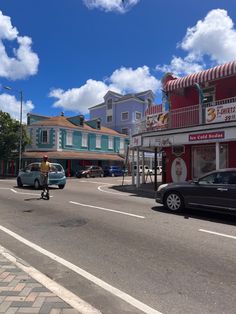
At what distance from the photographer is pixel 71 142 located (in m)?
45.0

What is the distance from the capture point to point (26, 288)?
432 centimetres

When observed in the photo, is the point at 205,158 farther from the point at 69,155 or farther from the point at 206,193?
the point at 69,155

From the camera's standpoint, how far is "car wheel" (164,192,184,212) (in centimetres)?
1080

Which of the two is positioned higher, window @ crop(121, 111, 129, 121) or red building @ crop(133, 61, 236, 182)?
window @ crop(121, 111, 129, 121)

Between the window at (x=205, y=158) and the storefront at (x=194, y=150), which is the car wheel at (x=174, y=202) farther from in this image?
the window at (x=205, y=158)

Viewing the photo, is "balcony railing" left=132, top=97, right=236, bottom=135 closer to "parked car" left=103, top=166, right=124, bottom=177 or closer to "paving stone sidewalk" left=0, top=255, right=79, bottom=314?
"paving stone sidewalk" left=0, top=255, right=79, bottom=314

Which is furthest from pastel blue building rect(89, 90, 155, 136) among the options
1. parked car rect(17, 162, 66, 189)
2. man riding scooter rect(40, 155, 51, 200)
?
man riding scooter rect(40, 155, 51, 200)

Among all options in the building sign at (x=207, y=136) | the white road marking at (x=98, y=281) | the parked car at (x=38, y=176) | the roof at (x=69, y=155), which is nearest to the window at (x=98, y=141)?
the roof at (x=69, y=155)

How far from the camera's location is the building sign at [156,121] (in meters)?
20.0

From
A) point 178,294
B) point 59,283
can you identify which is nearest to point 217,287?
point 178,294

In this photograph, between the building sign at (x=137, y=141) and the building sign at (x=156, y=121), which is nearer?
the building sign at (x=156, y=121)

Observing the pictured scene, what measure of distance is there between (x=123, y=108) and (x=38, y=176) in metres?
36.3

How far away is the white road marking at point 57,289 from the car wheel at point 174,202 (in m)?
6.26

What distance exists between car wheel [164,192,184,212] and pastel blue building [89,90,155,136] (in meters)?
42.7
